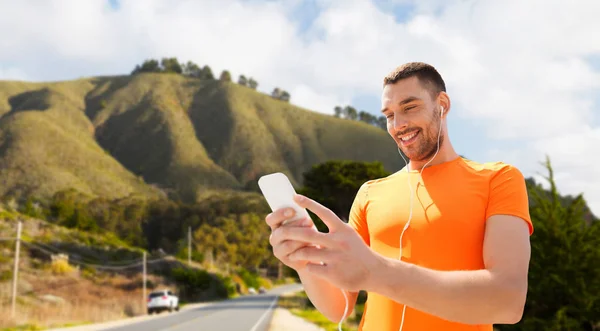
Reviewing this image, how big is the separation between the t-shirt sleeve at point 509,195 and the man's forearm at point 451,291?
26 centimetres

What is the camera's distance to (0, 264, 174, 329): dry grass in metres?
31.0

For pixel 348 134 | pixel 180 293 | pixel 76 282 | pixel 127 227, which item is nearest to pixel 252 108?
pixel 348 134

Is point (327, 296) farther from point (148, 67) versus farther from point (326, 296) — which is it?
point (148, 67)

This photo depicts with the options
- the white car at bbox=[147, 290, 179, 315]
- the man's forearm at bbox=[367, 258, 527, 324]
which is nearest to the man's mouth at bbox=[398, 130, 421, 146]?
the man's forearm at bbox=[367, 258, 527, 324]

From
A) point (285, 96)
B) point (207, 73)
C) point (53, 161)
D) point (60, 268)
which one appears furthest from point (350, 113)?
point (60, 268)

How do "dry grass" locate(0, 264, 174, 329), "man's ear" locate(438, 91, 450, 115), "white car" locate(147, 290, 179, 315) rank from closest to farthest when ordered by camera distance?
"man's ear" locate(438, 91, 450, 115) → "dry grass" locate(0, 264, 174, 329) → "white car" locate(147, 290, 179, 315)

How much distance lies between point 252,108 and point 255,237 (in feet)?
225

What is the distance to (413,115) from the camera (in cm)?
203

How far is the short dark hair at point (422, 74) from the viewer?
2.01 metres

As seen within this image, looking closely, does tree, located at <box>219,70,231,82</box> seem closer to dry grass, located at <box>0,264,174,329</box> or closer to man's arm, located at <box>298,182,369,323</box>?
dry grass, located at <box>0,264,174,329</box>

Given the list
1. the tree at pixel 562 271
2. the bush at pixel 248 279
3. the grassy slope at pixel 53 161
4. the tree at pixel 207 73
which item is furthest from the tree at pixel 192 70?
the tree at pixel 562 271

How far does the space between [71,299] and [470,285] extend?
4572 centimetres

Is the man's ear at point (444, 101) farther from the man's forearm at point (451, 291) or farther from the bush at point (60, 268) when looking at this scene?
the bush at point (60, 268)

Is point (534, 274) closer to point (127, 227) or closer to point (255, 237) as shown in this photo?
point (255, 237)
